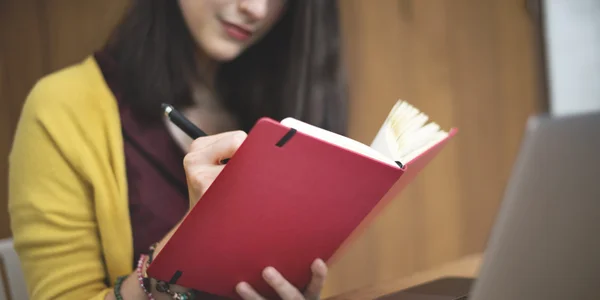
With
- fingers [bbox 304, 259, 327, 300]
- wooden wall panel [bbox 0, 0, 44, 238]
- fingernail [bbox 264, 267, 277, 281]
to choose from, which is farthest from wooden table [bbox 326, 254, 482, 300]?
wooden wall panel [bbox 0, 0, 44, 238]

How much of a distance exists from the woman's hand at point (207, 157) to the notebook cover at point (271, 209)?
0.06 meters

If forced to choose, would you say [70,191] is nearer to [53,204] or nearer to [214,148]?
[53,204]

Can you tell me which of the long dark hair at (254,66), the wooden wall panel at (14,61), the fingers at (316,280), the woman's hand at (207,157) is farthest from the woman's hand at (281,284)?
the wooden wall panel at (14,61)

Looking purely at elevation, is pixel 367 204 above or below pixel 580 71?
below

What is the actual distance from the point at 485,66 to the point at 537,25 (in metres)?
0.24

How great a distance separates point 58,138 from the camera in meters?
0.68

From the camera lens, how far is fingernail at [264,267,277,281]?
0.51 meters

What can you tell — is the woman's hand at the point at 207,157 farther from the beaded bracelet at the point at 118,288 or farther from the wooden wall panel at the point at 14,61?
the wooden wall panel at the point at 14,61

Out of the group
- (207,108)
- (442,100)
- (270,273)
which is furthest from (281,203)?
(442,100)

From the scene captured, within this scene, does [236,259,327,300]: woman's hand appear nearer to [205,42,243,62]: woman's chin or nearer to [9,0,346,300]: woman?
[9,0,346,300]: woman

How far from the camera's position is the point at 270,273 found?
0.51m

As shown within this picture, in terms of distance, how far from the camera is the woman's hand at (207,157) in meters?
0.47

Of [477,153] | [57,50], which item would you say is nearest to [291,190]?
[57,50]

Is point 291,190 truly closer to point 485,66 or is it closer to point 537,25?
point 485,66
